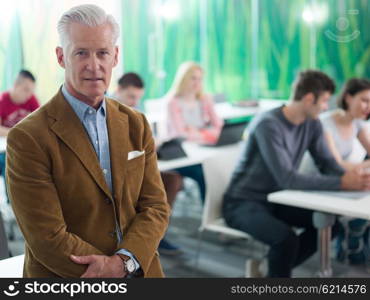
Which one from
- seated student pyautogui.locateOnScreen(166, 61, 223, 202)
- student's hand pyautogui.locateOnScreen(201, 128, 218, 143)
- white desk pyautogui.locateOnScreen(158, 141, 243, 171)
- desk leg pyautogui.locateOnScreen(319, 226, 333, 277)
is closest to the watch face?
desk leg pyautogui.locateOnScreen(319, 226, 333, 277)

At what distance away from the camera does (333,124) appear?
3.80 metres

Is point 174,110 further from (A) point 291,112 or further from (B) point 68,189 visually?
(B) point 68,189

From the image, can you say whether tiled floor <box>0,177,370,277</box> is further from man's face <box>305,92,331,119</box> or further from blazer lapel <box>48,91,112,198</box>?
blazer lapel <box>48,91,112,198</box>

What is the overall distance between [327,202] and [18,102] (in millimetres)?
2832

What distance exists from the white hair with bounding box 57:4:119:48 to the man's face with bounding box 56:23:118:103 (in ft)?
0.04

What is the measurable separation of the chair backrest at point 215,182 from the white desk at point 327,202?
0.44 m

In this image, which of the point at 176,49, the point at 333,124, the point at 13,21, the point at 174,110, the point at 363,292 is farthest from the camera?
the point at 176,49

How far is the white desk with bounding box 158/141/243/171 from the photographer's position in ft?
12.4

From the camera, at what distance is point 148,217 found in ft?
5.54

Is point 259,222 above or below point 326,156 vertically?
below

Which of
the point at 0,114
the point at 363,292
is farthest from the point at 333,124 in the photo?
the point at 0,114

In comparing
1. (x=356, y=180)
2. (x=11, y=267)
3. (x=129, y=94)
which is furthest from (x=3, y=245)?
(x=129, y=94)

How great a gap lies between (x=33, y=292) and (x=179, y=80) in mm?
3905

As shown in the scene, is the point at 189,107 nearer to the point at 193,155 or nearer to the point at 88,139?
the point at 193,155
